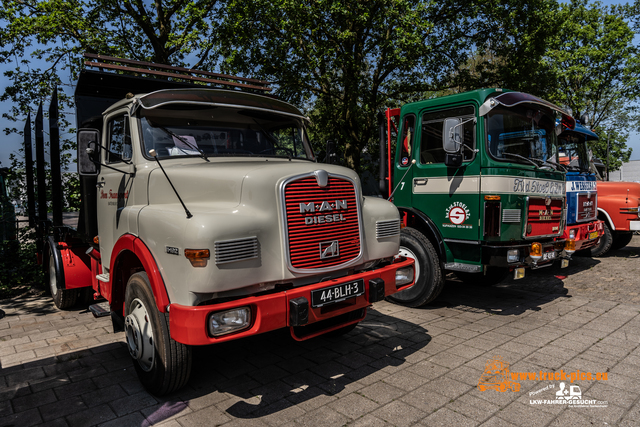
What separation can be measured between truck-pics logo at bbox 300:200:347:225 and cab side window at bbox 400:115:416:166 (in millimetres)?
3147

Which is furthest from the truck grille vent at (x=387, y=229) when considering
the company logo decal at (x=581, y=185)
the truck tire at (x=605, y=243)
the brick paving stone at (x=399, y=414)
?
the truck tire at (x=605, y=243)

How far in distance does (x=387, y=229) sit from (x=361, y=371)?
1335mm

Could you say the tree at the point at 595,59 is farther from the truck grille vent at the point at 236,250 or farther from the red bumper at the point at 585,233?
the truck grille vent at the point at 236,250

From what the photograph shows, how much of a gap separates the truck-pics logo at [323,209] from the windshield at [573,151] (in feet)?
20.9

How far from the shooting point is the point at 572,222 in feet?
25.0

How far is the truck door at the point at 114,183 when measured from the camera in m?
4.06

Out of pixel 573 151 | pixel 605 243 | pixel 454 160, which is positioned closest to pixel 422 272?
pixel 454 160

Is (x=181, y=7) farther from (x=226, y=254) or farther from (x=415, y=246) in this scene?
(x=226, y=254)

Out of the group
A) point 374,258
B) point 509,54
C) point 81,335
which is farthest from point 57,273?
point 509,54

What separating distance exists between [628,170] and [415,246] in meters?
35.7

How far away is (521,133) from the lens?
5.76 meters

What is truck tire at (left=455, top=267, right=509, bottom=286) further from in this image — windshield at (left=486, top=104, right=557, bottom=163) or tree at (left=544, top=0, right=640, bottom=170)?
tree at (left=544, top=0, right=640, bottom=170)

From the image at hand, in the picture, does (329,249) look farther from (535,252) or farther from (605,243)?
(605,243)

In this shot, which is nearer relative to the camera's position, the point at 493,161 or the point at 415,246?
the point at 493,161
